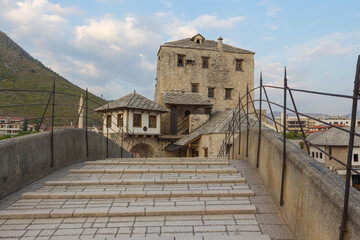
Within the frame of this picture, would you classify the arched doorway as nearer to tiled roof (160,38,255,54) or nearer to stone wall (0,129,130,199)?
tiled roof (160,38,255,54)

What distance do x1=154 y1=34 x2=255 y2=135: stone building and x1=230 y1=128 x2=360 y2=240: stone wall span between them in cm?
2312

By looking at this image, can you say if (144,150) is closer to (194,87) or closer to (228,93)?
(194,87)

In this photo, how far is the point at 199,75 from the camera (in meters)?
30.5

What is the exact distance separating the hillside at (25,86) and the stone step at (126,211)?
42.9 metres

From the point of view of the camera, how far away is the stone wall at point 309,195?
2.72 m

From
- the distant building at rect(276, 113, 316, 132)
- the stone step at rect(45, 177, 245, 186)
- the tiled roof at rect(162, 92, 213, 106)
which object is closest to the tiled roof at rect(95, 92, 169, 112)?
the tiled roof at rect(162, 92, 213, 106)

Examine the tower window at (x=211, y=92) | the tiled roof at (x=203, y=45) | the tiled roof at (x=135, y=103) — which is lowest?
the tiled roof at (x=135, y=103)

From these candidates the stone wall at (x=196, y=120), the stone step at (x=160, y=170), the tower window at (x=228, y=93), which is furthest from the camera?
the tower window at (x=228, y=93)

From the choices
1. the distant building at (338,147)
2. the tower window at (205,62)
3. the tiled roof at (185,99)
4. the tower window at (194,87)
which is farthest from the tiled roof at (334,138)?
the tower window at (205,62)

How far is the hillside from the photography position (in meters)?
47.9

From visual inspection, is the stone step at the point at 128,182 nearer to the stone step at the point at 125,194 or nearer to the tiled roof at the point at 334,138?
the stone step at the point at 125,194

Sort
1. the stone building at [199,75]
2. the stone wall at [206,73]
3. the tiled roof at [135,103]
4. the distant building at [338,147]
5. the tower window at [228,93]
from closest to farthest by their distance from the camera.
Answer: the tiled roof at [135,103] < the stone building at [199,75] < the stone wall at [206,73] < the tower window at [228,93] < the distant building at [338,147]

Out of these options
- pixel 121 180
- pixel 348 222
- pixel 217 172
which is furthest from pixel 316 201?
pixel 121 180

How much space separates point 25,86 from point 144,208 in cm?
6255
